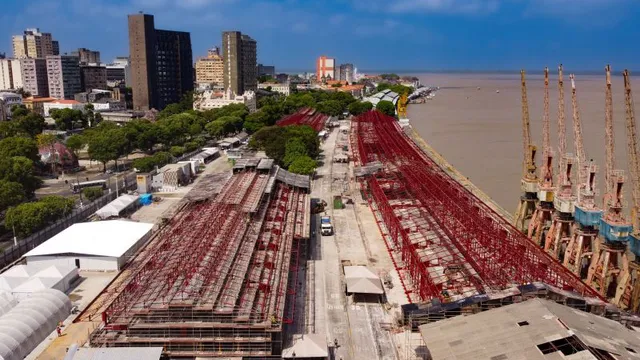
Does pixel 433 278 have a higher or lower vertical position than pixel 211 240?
lower

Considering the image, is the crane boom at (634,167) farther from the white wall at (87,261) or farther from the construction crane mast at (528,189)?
the white wall at (87,261)

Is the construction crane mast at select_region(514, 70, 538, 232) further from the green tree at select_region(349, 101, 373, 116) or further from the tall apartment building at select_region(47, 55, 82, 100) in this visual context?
the tall apartment building at select_region(47, 55, 82, 100)

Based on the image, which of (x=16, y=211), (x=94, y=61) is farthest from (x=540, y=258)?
(x=94, y=61)

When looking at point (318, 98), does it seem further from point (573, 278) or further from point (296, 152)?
point (573, 278)

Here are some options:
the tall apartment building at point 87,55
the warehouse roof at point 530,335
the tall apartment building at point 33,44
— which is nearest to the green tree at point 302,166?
the warehouse roof at point 530,335

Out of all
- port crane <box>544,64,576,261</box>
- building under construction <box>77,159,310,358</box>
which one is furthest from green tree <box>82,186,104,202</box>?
port crane <box>544,64,576,261</box>

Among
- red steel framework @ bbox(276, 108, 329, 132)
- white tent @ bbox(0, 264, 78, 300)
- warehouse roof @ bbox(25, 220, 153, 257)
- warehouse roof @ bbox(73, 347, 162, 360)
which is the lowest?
white tent @ bbox(0, 264, 78, 300)
